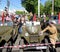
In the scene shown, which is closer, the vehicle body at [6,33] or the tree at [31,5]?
the vehicle body at [6,33]

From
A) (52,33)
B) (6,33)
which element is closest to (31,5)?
(52,33)

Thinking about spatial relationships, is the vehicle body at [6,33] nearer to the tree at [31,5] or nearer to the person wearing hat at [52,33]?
the person wearing hat at [52,33]

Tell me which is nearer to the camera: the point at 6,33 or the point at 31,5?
the point at 6,33

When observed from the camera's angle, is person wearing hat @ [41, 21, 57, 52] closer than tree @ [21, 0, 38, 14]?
Yes

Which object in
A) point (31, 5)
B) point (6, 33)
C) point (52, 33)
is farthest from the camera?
point (31, 5)

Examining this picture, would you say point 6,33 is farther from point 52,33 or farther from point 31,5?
point 31,5

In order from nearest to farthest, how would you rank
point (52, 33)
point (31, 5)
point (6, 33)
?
point (6, 33) < point (52, 33) < point (31, 5)

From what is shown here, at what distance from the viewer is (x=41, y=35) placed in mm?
12391

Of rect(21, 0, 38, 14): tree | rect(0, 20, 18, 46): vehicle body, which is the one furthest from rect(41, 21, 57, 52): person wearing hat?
rect(21, 0, 38, 14): tree

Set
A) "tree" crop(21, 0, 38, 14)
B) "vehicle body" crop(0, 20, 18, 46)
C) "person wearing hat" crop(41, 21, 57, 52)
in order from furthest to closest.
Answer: "tree" crop(21, 0, 38, 14), "person wearing hat" crop(41, 21, 57, 52), "vehicle body" crop(0, 20, 18, 46)

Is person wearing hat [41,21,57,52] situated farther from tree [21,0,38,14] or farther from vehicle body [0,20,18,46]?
tree [21,0,38,14]

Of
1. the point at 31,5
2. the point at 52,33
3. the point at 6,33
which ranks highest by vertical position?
the point at 6,33

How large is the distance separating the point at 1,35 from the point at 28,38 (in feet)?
4.05

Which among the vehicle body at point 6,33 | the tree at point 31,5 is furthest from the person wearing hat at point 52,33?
the tree at point 31,5
